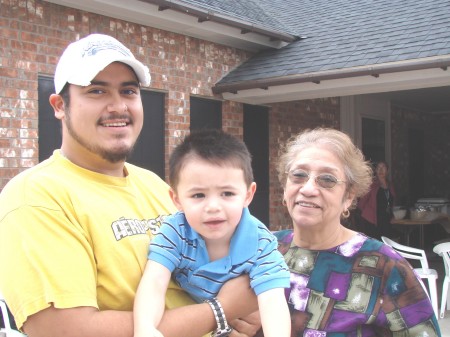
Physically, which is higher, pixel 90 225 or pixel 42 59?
pixel 42 59

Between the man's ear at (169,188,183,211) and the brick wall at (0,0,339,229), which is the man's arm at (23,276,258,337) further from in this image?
the brick wall at (0,0,339,229)

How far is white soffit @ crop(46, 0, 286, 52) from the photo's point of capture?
214 inches

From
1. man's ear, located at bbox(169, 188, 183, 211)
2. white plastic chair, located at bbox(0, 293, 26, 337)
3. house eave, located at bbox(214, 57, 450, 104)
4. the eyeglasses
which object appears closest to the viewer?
man's ear, located at bbox(169, 188, 183, 211)

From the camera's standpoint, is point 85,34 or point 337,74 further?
point 337,74

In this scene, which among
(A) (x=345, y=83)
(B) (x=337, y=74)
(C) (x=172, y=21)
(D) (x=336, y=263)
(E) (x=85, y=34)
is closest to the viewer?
(D) (x=336, y=263)

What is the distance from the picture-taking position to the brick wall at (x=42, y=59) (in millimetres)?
4816

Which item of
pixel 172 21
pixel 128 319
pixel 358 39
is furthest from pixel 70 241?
pixel 358 39

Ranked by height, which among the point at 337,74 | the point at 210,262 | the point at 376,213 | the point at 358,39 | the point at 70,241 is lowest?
the point at 376,213

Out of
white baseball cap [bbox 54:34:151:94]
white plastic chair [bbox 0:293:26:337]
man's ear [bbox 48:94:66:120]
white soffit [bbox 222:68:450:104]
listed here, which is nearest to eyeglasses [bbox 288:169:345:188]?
white baseball cap [bbox 54:34:151:94]

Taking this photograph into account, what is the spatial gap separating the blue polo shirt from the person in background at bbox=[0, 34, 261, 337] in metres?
0.04

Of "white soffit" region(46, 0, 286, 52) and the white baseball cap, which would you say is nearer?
the white baseball cap

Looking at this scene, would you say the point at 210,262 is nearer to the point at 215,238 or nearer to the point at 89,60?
the point at 215,238

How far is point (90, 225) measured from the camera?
153 centimetres

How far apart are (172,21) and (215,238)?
4789 mm
